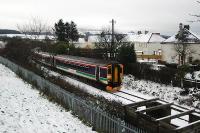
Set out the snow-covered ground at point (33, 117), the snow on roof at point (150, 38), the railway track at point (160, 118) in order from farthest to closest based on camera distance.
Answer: the snow on roof at point (150, 38) < the snow-covered ground at point (33, 117) < the railway track at point (160, 118)

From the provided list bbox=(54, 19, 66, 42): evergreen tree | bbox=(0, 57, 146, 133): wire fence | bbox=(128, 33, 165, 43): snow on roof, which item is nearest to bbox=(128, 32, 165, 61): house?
bbox=(128, 33, 165, 43): snow on roof

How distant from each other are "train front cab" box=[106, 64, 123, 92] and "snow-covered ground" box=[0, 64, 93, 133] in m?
9.47

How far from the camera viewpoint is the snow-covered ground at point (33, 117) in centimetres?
1196

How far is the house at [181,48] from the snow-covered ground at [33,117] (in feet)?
110

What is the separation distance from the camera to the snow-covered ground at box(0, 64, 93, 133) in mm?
11962

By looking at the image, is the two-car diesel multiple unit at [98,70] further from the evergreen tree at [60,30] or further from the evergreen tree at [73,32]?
the evergreen tree at [73,32]

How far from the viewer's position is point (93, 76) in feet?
93.6

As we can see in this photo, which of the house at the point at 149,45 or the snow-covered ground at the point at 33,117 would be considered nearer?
the snow-covered ground at the point at 33,117

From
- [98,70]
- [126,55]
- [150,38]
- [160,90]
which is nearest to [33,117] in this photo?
[98,70]

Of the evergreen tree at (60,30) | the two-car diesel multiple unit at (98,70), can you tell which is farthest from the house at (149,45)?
the two-car diesel multiple unit at (98,70)

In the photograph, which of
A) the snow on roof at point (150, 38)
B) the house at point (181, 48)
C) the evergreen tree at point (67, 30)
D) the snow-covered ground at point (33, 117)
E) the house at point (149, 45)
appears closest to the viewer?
the snow-covered ground at point (33, 117)

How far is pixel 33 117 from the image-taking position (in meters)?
13.7

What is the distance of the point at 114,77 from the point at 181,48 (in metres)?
25.0

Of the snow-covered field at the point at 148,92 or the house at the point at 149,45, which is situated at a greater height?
the house at the point at 149,45
